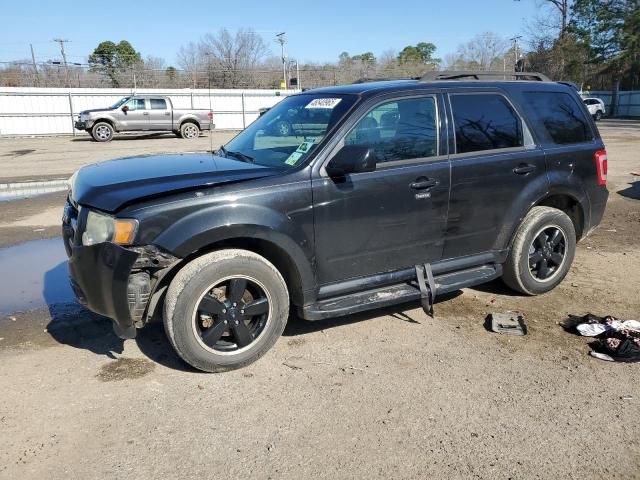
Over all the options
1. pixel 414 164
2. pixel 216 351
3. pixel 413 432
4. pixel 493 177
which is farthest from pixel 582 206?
pixel 216 351

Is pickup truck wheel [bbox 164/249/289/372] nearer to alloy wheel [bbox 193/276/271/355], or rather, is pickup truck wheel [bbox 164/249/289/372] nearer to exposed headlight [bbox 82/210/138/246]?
alloy wheel [bbox 193/276/271/355]

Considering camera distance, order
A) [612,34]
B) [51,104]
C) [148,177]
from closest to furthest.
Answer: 1. [148,177]
2. [51,104]
3. [612,34]

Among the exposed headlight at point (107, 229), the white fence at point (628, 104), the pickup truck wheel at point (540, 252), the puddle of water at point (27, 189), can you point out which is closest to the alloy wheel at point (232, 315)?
the exposed headlight at point (107, 229)

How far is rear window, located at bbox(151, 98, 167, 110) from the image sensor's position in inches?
960

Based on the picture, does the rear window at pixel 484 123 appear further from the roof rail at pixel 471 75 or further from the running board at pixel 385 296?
the running board at pixel 385 296

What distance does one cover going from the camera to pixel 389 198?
158 inches

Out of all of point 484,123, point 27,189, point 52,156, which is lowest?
point 52,156

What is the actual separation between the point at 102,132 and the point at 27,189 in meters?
13.3

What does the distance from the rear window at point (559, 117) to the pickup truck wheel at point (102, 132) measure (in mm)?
21821

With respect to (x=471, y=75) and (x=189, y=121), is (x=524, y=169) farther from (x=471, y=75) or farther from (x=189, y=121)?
(x=189, y=121)

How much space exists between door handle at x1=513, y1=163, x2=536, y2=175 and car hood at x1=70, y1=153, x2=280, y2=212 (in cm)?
217

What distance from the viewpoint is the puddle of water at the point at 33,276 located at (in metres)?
4.97

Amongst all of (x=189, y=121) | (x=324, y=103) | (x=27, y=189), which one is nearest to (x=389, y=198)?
(x=324, y=103)

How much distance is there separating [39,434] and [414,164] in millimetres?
3048
